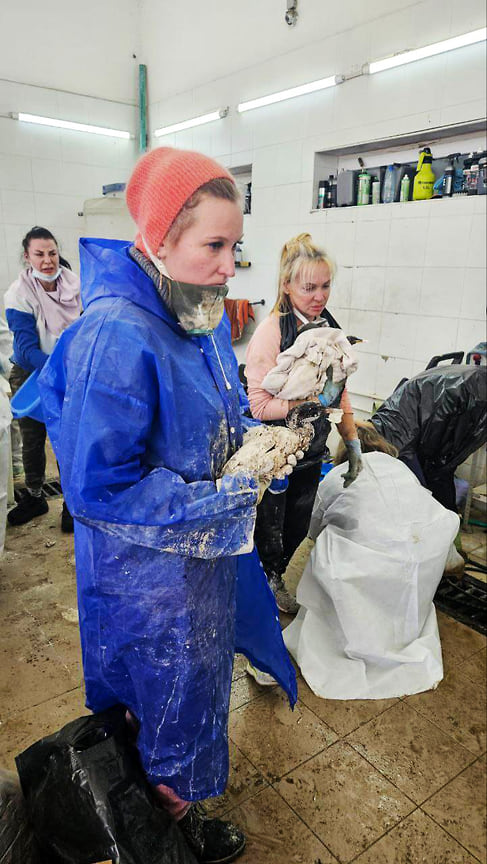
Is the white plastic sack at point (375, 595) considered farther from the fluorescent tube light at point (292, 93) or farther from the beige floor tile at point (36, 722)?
the fluorescent tube light at point (292, 93)

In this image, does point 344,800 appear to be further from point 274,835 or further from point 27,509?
point 27,509

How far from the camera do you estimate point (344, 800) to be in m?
1.33

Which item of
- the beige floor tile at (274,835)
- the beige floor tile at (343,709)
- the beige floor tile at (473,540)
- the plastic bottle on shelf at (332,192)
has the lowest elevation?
the beige floor tile at (274,835)

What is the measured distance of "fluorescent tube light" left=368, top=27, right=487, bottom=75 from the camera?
236cm

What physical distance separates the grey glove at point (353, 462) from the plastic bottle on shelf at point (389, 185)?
5.89ft

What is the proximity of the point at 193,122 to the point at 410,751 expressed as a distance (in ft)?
14.5

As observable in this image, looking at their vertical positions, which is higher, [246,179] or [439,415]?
[246,179]

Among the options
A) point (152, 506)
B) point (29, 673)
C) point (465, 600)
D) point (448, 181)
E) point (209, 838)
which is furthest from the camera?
point (448, 181)

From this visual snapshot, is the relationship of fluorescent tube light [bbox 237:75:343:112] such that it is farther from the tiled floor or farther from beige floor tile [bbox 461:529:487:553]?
the tiled floor

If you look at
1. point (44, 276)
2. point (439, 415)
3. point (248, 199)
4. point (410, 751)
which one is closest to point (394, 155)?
point (248, 199)

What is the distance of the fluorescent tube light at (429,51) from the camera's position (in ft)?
7.73

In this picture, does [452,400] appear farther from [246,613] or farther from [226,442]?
[226,442]

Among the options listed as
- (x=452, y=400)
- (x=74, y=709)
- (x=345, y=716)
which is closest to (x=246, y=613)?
(x=345, y=716)

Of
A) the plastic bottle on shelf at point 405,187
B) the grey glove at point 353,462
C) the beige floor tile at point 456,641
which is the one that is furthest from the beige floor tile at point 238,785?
the plastic bottle on shelf at point 405,187
